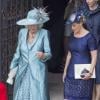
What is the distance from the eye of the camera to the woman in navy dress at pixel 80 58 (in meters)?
8.20

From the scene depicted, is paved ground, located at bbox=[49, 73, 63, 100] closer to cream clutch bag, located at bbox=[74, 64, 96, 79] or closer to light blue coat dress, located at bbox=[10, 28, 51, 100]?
light blue coat dress, located at bbox=[10, 28, 51, 100]

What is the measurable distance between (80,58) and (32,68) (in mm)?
671

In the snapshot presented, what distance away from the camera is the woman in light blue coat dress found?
327 inches

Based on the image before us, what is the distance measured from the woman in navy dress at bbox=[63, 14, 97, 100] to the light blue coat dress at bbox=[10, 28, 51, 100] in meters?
0.31

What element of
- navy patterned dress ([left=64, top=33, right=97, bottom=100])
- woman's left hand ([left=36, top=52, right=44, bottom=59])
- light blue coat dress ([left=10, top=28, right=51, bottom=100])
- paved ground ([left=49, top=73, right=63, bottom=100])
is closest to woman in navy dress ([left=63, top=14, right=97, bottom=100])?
navy patterned dress ([left=64, top=33, right=97, bottom=100])

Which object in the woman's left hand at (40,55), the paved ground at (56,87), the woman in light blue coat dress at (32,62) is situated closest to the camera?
the woman's left hand at (40,55)

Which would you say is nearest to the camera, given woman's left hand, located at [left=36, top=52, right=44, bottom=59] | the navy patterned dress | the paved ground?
woman's left hand, located at [left=36, top=52, right=44, bottom=59]

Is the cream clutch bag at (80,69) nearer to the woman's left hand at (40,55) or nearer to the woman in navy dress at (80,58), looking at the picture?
the woman in navy dress at (80,58)

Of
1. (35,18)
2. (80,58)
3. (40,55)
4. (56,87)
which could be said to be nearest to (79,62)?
(80,58)

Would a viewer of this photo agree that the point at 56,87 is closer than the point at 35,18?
No

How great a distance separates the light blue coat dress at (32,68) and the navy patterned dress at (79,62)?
1.03 feet

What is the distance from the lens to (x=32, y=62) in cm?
837

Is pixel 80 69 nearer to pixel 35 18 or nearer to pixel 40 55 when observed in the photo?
pixel 40 55

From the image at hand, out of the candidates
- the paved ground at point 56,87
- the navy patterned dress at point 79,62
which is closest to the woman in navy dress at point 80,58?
the navy patterned dress at point 79,62
